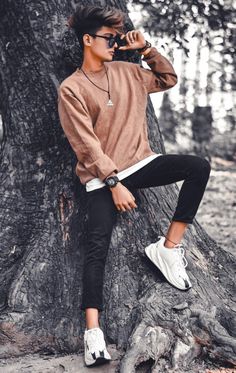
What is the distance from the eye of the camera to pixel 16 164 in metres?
4.80

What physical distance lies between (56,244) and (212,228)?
4717mm

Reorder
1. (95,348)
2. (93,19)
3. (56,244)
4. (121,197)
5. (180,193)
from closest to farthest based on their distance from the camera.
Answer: (95,348)
(121,197)
(93,19)
(180,193)
(56,244)

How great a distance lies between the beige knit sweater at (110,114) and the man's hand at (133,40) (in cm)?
11

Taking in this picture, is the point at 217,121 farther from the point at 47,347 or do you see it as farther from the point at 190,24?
the point at 47,347

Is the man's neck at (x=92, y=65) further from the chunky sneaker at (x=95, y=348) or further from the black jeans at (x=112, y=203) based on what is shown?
the chunky sneaker at (x=95, y=348)

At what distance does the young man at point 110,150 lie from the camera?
4.06 m

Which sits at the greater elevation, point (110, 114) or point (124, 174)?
point (110, 114)

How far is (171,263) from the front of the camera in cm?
428

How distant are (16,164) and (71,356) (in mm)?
1536

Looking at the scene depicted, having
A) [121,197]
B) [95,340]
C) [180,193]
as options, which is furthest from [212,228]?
[95,340]

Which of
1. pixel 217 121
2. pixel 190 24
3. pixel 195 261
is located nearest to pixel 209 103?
pixel 217 121

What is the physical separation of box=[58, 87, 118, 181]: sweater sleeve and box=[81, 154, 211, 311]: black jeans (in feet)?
0.66

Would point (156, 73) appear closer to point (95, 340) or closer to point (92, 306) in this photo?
point (92, 306)

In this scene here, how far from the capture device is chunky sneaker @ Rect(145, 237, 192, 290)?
14.0ft
